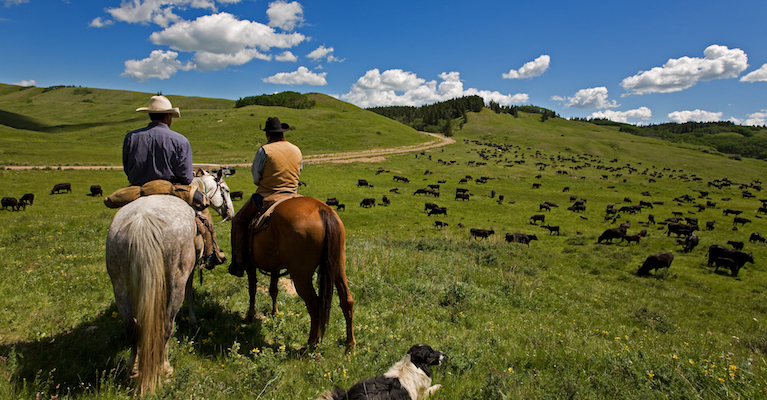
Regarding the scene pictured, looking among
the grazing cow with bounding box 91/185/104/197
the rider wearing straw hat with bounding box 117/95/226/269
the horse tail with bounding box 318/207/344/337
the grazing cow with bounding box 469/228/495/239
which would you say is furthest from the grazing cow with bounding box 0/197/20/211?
the grazing cow with bounding box 469/228/495/239

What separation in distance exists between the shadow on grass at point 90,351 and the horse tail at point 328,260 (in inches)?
59.8

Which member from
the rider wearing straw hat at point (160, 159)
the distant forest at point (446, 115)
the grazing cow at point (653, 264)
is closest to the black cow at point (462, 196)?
the grazing cow at point (653, 264)

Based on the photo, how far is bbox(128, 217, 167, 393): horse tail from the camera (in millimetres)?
4039

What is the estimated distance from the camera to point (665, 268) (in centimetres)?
1831

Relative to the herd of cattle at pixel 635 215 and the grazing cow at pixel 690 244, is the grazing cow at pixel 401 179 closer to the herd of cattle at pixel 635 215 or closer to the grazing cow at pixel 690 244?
the herd of cattle at pixel 635 215

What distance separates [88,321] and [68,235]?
900 cm

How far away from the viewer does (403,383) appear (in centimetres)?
440

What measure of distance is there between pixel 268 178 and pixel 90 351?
146 inches

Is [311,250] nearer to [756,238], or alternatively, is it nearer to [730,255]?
[730,255]

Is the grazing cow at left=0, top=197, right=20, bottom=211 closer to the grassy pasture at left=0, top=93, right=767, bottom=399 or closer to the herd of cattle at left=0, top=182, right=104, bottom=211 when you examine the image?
the herd of cattle at left=0, top=182, right=104, bottom=211

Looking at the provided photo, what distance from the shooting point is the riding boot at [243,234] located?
631 cm

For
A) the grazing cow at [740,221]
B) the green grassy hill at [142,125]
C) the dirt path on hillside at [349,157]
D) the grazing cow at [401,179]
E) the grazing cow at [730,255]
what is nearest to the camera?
the grazing cow at [730,255]

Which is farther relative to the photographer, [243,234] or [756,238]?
[756,238]

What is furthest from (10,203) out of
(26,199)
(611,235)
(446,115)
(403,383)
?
(446,115)
